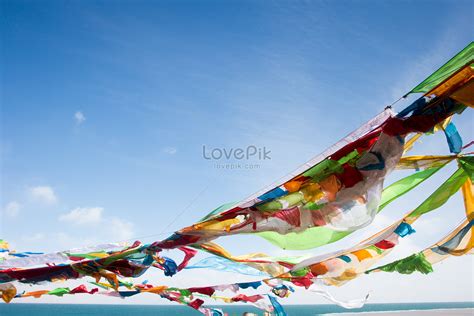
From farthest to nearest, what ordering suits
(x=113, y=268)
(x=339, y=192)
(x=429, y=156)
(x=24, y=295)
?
(x=24, y=295)
(x=113, y=268)
(x=429, y=156)
(x=339, y=192)

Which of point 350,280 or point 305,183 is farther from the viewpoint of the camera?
point 350,280

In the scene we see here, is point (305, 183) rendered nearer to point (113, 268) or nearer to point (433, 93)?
point (433, 93)

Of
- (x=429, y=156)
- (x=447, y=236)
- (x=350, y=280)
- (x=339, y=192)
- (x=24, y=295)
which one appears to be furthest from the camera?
(x=24, y=295)

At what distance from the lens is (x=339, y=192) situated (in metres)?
3.43

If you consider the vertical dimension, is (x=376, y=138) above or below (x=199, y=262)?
above

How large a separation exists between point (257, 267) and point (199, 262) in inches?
33.0

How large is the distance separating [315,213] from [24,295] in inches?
230

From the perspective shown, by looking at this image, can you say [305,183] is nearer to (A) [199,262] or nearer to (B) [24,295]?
(A) [199,262]

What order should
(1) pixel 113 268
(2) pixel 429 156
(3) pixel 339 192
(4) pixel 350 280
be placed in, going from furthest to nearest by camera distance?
(4) pixel 350 280 → (1) pixel 113 268 → (2) pixel 429 156 → (3) pixel 339 192

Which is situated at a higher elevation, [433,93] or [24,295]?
[433,93]

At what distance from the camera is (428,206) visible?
4480mm

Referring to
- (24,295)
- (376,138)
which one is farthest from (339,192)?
(24,295)

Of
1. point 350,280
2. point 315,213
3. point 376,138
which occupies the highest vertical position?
point 376,138

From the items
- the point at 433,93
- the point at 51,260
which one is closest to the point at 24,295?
the point at 51,260
